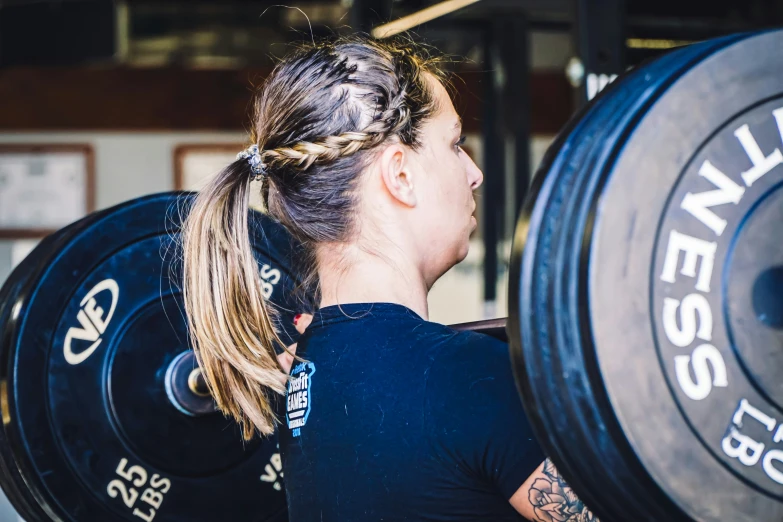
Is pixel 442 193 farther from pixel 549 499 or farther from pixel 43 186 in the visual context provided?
pixel 43 186

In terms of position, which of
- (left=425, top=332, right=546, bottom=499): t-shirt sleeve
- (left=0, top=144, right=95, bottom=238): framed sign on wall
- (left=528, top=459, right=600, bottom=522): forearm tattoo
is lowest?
(left=528, top=459, right=600, bottom=522): forearm tattoo

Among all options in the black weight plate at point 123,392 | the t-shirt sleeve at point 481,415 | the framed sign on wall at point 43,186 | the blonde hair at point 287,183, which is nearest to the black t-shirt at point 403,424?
the t-shirt sleeve at point 481,415

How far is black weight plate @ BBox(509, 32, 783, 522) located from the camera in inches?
23.8

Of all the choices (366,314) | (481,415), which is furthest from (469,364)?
(366,314)

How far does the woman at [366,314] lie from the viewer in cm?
83

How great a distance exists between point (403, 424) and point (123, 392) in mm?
587

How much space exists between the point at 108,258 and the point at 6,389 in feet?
0.73

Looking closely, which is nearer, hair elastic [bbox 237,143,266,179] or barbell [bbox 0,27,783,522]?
barbell [bbox 0,27,783,522]

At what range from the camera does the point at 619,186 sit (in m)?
0.61

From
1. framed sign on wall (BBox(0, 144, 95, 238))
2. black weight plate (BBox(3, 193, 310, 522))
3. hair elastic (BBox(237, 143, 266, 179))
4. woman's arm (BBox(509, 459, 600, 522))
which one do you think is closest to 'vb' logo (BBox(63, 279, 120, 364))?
black weight plate (BBox(3, 193, 310, 522))

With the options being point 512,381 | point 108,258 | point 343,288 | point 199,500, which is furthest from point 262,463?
point 512,381

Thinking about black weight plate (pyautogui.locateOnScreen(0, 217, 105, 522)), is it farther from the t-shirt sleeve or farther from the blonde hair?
the t-shirt sleeve

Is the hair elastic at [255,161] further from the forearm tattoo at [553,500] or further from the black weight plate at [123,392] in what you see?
the forearm tattoo at [553,500]

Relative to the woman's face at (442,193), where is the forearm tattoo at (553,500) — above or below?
below
